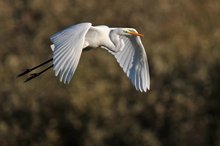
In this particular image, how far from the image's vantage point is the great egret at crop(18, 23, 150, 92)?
18.1 feet

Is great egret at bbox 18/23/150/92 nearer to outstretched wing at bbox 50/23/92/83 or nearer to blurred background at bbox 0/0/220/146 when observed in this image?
outstretched wing at bbox 50/23/92/83

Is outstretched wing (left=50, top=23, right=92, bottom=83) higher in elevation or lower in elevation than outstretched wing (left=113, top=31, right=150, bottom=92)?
higher

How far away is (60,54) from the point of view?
5.57 metres

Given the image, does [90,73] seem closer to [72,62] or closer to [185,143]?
[185,143]

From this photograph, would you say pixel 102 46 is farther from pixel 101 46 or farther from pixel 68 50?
pixel 68 50

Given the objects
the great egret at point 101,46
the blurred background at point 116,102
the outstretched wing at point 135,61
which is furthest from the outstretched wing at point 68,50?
the blurred background at point 116,102

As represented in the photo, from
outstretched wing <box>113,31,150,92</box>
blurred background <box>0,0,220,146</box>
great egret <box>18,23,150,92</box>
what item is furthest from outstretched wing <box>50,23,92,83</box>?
blurred background <box>0,0,220,146</box>

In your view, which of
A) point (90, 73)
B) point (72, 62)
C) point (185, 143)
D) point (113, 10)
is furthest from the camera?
point (113, 10)

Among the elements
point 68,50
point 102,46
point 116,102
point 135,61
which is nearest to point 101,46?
point 102,46

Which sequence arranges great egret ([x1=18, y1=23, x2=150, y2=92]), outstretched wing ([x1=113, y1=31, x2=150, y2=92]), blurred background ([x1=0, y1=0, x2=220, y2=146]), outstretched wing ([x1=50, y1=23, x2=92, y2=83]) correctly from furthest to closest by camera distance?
blurred background ([x1=0, y1=0, x2=220, y2=146]) → outstretched wing ([x1=113, y1=31, x2=150, y2=92]) → great egret ([x1=18, y1=23, x2=150, y2=92]) → outstretched wing ([x1=50, y1=23, x2=92, y2=83])

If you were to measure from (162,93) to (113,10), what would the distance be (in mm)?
2526

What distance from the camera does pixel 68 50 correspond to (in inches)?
221

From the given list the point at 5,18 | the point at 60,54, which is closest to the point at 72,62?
the point at 60,54

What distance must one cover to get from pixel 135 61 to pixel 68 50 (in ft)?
3.77
